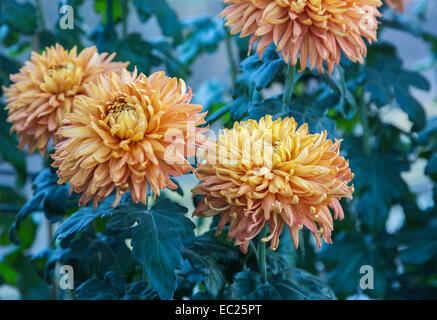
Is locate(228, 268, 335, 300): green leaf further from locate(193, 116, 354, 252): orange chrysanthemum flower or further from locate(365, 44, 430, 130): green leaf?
locate(365, 44, 430, 130): green leaf

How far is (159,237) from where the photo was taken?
50 centimetres

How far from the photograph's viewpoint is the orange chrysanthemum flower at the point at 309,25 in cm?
51

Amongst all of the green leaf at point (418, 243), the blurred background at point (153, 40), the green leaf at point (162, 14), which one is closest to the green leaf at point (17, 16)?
the blurred background at point (153, 40)

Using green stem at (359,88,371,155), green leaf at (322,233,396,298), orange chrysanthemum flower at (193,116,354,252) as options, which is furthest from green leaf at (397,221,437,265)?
orange chrysanthemum flower at (193,116,354,252)

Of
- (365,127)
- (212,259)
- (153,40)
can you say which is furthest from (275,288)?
(153,40)

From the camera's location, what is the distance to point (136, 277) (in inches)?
31.1

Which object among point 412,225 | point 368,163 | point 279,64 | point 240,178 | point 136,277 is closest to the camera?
point 240,178

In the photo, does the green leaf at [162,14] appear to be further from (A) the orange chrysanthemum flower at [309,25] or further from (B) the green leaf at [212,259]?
(B) the green leaf at [212,259]

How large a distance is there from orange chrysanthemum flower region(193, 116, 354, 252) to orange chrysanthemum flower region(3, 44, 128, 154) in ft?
0.67

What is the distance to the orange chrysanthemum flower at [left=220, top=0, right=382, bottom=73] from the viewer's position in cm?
51
